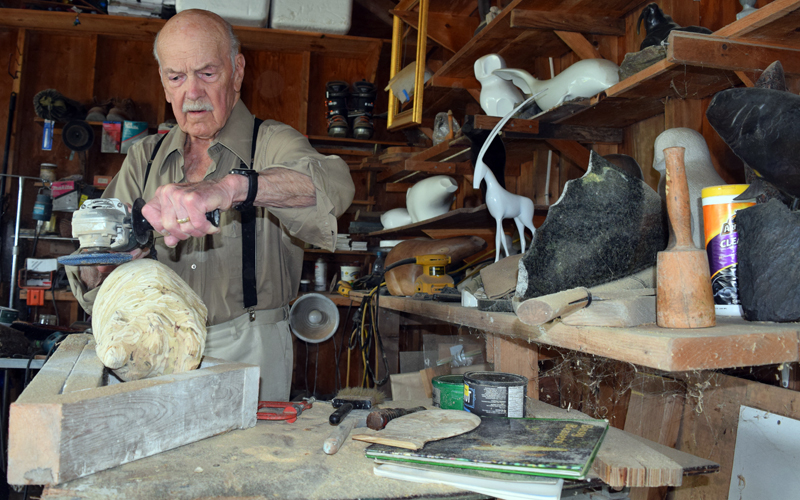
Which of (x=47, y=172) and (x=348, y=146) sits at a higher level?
(x=348, y=146)

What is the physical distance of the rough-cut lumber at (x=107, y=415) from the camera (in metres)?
0.86

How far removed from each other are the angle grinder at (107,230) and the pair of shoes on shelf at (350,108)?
3.15 m

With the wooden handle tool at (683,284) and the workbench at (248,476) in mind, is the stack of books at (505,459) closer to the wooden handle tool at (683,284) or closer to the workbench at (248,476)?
the workbench at (248,476)

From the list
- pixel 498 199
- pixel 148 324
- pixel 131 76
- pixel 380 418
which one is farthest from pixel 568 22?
pixel 131 76

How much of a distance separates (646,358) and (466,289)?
1075 millimetres

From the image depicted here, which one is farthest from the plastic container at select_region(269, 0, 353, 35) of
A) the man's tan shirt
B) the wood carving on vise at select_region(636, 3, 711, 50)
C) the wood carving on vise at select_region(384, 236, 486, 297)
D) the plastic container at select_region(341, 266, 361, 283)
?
the wood carving on vise at select_region(636, 3, 711, 50)

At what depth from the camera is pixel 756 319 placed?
0.98 meters

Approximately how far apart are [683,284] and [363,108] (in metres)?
3.84

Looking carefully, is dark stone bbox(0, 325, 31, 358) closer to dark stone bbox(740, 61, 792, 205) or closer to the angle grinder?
the angle grinder

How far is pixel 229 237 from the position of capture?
75.1 inches

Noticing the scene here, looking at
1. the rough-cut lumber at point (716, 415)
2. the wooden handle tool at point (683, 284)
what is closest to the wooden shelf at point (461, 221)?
the rough-cut lumber at point (716, 415)

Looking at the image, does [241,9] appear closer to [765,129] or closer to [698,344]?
[765,129]

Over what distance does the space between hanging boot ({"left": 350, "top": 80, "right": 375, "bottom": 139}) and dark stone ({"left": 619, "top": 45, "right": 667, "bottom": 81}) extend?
304 centimetres

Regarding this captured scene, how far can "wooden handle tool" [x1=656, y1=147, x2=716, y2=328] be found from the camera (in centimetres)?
91
